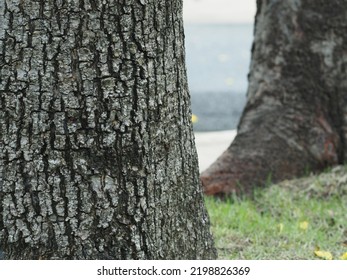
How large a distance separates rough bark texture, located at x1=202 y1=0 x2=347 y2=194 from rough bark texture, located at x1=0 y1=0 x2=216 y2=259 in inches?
94.9

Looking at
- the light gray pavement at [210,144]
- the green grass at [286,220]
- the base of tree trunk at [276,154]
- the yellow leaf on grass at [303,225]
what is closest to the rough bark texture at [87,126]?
the green grass at [286,220]

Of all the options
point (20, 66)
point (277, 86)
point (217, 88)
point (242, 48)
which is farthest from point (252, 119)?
point (242, 48)

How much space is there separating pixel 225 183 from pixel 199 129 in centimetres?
299

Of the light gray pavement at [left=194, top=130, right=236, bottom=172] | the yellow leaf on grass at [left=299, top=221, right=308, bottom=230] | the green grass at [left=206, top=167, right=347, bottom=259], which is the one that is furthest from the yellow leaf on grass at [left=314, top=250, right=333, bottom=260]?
the light gray pavement at [left=194, top=130, right=236, bottom=172]

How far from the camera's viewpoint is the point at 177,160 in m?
2.90

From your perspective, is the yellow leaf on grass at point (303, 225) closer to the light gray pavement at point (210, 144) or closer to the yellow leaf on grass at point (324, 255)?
the yellow leaf on grass at point (324, 255)

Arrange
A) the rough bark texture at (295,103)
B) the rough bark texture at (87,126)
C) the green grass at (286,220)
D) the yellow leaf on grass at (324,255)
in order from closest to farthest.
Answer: the rough bark texture at (87,126) → the yellow leaf on grass at (324,255) → the green grass at (286,220) → the rough bark texture at (295,103)

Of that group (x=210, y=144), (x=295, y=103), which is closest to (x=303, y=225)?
(x=295, y=103)

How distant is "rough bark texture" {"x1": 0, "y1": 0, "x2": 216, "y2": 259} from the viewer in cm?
267

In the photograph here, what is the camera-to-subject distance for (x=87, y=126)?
2697 millimetres

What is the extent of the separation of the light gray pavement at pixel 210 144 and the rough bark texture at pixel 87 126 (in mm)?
3993

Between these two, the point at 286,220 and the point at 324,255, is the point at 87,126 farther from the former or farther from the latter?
the point at 286,220

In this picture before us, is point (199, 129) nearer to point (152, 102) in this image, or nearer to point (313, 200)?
point (313, 200)

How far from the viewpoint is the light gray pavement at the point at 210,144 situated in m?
6.98
